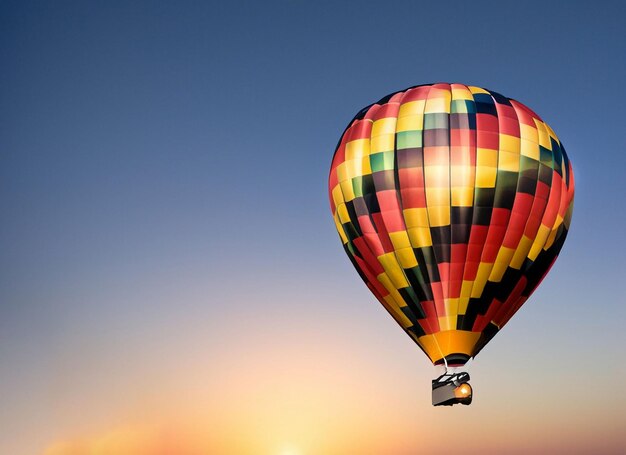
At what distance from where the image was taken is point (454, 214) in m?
24.9

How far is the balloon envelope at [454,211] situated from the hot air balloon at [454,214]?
3 cm

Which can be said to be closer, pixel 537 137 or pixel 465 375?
pixel 465 375

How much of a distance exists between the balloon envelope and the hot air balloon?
3cm

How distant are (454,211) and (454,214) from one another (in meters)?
0.08

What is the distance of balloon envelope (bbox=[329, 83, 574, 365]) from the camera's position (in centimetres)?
2489

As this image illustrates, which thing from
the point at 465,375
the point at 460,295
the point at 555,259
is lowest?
the point at 465,375

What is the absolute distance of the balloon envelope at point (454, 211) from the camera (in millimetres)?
24891

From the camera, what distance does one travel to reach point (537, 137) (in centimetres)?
2606

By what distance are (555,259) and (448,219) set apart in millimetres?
4200

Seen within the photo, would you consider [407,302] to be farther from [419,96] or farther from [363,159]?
[419,96]

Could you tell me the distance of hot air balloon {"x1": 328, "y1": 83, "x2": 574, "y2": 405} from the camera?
24875 mm

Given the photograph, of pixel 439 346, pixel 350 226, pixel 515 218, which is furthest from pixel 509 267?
pixel 350 226

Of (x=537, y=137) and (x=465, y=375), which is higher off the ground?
(x=537, y=137)

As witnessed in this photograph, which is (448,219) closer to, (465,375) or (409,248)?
(409,248)
